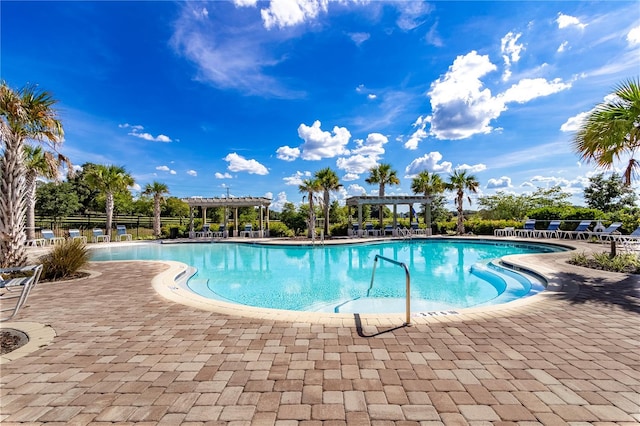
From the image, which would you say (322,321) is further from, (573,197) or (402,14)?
(573,197)

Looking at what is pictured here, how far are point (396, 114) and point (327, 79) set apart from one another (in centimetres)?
451

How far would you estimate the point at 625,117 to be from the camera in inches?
231

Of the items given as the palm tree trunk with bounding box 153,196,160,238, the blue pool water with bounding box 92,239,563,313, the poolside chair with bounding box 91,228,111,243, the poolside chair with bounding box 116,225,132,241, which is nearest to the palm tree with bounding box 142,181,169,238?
the palm tree trunk with bounding box 153,196,160,238

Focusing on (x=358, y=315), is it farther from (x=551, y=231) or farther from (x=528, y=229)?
(x=528, y=229)

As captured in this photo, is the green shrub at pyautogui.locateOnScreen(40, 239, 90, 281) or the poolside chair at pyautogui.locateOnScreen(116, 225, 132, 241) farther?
the poolside chair at pyautogui.locateOnScreen(116, 225, 132, 241)

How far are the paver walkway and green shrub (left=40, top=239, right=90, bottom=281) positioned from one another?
3175 mm

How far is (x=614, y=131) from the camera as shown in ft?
19.7

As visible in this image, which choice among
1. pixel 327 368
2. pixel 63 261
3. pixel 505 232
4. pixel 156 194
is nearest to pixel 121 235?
pixel 156 194

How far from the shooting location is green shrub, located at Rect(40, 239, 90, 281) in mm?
6426

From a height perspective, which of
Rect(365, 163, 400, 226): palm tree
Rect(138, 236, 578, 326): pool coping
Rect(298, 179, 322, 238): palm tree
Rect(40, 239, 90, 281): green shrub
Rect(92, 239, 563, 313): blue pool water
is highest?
Rect(365, 163, 400, 226): palm tree

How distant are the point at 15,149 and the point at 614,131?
13.3 m

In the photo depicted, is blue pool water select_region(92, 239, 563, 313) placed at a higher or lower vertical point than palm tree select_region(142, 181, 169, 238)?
lower

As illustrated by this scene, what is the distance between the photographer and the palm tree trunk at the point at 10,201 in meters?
6.11

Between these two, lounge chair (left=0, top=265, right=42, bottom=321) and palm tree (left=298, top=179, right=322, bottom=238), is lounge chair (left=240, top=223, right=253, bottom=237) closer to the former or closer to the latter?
palm tree (left=298, top=179, right=322, bottom=238)
